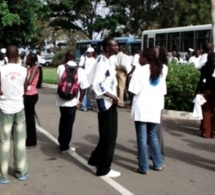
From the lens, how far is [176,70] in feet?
39.5

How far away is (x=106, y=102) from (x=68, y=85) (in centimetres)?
141

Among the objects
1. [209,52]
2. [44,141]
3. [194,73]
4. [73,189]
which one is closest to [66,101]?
[44,141]

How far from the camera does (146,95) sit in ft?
20.2

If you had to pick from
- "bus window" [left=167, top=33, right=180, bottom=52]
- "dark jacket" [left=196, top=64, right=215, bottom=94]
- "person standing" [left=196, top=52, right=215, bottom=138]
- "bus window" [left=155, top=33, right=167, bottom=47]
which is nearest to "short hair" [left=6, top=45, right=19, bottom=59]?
"person standing" [left=196, top=52, right=215, bottom=138]

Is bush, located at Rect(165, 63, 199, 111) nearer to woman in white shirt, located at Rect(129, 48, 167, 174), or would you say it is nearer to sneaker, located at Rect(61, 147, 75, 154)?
sneaker, located at Rect(61, 147, 75, 154)

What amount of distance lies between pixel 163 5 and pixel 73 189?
32.7 metres

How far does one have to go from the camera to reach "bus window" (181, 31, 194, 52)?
23891 millimetres

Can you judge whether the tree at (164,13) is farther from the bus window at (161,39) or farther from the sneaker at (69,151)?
the sneaker at (69,151)

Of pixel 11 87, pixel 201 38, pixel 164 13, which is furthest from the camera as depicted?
pixel 164 13

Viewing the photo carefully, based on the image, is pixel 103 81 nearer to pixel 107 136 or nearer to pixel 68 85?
pixel 107 136

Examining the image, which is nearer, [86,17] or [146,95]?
[146,95]

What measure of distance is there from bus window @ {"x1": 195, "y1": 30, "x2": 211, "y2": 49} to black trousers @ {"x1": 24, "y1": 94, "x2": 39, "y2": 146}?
15810 mm

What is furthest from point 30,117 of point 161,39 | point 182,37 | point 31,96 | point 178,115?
point 161,39

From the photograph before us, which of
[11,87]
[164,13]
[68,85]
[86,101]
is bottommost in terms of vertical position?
[86,101]
